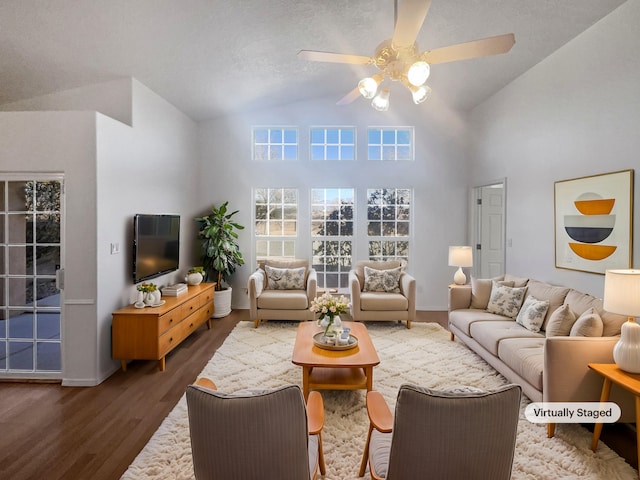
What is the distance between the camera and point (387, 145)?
638 cm

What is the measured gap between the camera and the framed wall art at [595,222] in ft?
10.5

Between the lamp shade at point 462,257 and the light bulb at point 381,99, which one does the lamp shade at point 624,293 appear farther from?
the lamp shade at point 462,257

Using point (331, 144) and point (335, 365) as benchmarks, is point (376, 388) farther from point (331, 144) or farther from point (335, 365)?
point (331, 144)

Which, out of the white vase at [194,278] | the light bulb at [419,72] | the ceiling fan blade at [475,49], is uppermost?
the ceiling fan blade at [475,49]

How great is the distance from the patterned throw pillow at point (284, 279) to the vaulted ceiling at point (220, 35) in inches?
108

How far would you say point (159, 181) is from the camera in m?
4.76

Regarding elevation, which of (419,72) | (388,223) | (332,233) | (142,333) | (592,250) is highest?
(419,72)

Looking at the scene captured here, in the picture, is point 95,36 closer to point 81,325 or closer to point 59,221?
point 59,221

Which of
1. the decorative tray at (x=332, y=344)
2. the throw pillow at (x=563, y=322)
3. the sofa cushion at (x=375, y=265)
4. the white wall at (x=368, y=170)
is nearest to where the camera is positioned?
the throw pillow at (x=563, y=322)

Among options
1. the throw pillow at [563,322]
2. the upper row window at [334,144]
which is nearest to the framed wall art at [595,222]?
the throw pillow at [563,322]

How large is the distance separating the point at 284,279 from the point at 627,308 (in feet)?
13.4

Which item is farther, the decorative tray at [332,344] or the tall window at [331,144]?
the tall window at [331,144]

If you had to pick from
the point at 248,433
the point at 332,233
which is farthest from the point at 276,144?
the point at 248,433

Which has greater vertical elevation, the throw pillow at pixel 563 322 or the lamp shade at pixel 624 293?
the lamp shade at pixel 624 293
